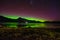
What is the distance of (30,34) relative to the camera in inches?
81.2

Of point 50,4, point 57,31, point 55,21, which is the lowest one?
point 57,31

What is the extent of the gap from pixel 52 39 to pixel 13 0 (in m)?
0.91

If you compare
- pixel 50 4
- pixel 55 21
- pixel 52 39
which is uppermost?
pixel 50 4

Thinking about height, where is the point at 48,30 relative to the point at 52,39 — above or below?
above

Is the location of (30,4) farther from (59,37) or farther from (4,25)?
(59,37)

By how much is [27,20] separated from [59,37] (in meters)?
0.61

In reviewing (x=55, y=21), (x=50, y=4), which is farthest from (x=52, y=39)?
(x=50, y=4)

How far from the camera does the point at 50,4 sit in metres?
2.05

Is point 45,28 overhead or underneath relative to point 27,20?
underneath

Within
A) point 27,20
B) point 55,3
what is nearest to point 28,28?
point 27,20

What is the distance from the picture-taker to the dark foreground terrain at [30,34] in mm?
2047

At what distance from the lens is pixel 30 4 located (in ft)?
6.72

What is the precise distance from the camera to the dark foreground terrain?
2047 millimetres

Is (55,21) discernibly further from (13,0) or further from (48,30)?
(13,0)
